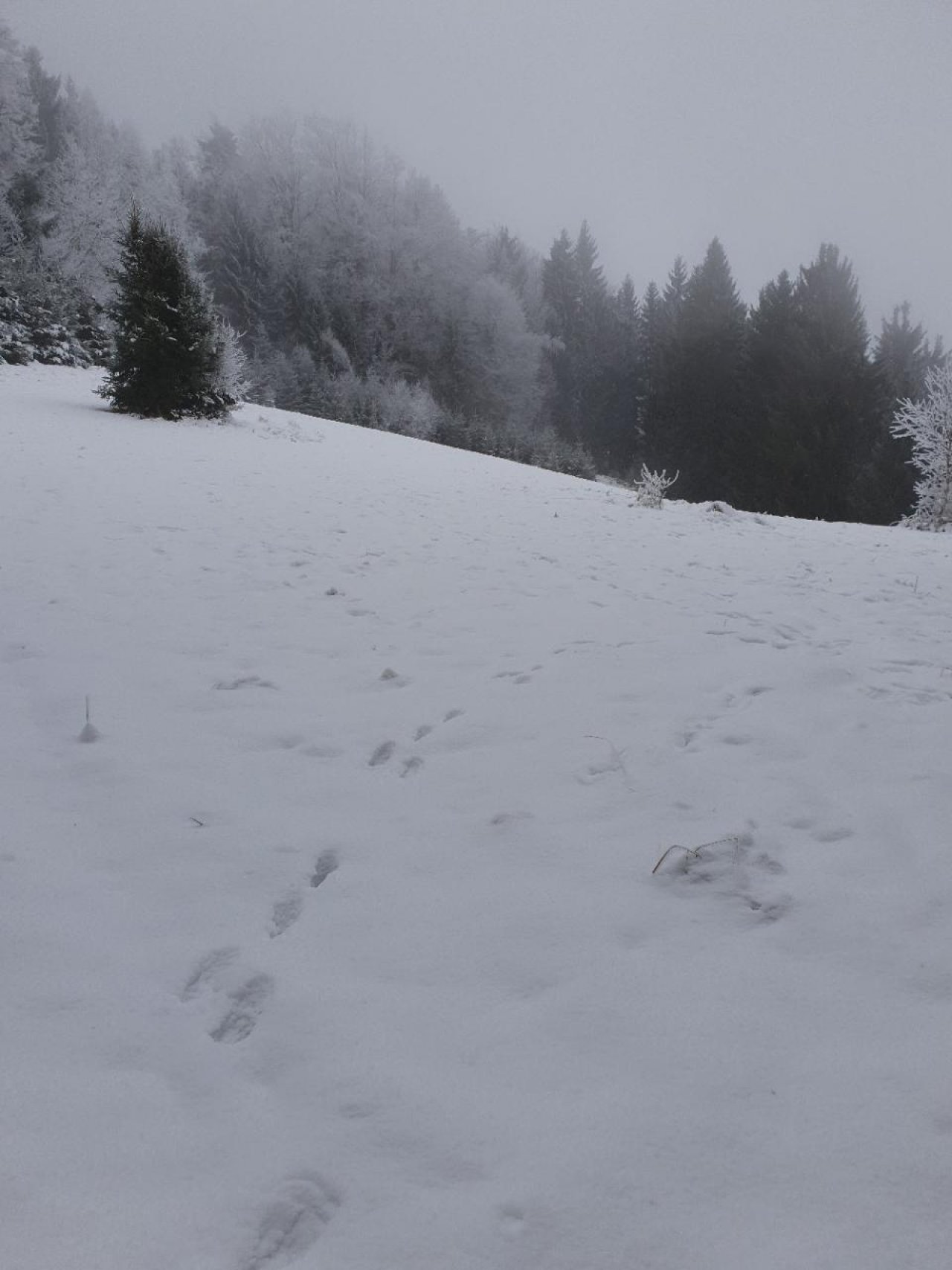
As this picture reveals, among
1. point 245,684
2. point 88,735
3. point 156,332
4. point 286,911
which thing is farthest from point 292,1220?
point 156,332

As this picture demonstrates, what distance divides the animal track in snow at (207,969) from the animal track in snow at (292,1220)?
532 mm

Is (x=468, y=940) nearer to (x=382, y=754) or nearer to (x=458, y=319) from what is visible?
(x=382, y=754)

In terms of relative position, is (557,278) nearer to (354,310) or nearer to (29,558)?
(354,310)

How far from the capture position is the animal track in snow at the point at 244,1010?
1467 millimetres

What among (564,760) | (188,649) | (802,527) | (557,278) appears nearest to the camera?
(564,760)

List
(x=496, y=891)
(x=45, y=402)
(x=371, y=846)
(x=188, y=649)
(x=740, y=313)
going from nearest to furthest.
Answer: (x=496, y=891), (x=371, y=846), (x=188, y=649), (x=45, y=402), (x=740, y=313)

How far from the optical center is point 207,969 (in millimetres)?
1635

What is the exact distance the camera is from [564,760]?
2.57 meters

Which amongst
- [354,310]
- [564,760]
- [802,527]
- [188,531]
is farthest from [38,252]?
[564,760]

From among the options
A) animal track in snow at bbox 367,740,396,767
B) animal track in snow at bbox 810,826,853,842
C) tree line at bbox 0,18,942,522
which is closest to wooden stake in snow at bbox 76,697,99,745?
animal track in snow at bbox 367,740,396,767

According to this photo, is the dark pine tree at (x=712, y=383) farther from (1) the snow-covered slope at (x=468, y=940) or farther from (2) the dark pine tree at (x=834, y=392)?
(1) the snow-covered slope at (x=468, y=940)

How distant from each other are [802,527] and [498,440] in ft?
70.8

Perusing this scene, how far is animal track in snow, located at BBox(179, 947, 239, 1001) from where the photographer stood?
61.8 inches

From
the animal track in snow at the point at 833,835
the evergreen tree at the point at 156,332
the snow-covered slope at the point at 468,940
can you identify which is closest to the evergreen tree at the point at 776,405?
the evergreen tree at the point at 156,332
